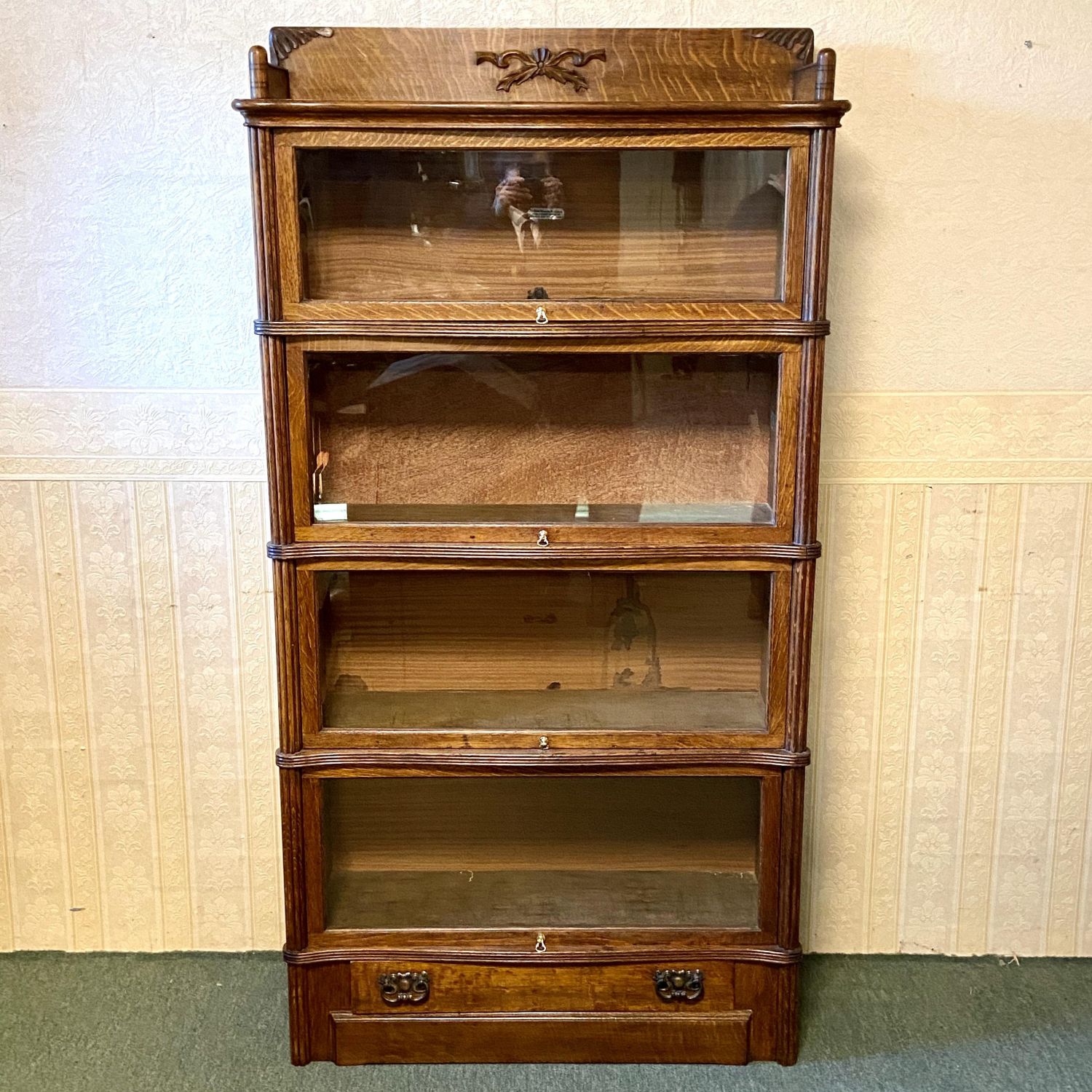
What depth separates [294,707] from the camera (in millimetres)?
1575

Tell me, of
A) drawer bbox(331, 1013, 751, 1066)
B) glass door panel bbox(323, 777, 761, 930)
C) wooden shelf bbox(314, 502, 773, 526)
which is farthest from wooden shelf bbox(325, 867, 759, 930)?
wooden shelf bbox(314, 502, 773, 526)

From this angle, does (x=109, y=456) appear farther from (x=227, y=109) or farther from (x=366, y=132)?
(x=366, y=132)

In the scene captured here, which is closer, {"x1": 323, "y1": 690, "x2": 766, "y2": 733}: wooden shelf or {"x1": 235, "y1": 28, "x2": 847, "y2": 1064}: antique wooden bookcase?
{"x1": 235, "y1": 28, "x2": 847, "y2": 1064}: antique wooden bookcase

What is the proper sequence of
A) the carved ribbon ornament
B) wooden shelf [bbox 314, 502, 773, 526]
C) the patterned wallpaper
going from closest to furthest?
the carved ribbon ornament
wooden shelf [bbox 314, 502, 773, 526]
the patterned wallpaper

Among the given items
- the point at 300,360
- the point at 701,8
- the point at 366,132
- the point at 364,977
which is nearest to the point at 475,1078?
the point at 364,977

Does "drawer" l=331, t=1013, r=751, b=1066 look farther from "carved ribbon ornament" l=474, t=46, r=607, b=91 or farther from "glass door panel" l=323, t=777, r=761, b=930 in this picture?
"carved ribbon ornament" l=474, t=46, r=607, b=91

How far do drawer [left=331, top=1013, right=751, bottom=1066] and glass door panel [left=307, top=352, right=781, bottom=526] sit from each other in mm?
756

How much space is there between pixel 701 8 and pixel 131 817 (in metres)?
1.59

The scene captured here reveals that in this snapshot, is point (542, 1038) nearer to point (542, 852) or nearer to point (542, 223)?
point (542, 852)

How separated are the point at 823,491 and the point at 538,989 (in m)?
0.89

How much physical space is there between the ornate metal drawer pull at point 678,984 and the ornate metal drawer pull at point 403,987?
345 millimetres

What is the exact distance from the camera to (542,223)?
1.51 metres

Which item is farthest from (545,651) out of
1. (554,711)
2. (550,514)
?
(550,514)

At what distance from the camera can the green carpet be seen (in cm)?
164
